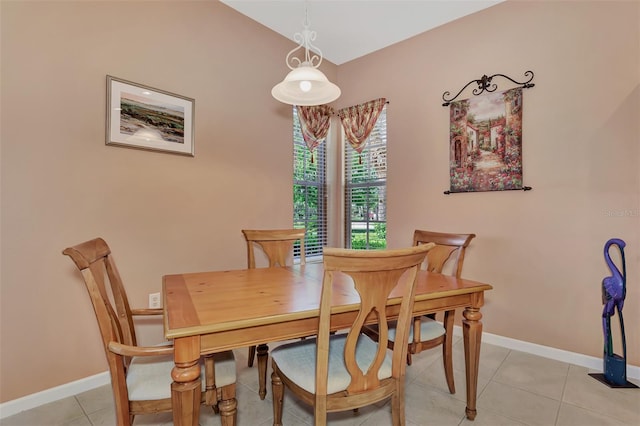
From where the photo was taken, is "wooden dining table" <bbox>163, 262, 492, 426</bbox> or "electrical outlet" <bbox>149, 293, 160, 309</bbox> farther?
"electrical outlet" <bbox>149, 293, 160, 309</bbox>

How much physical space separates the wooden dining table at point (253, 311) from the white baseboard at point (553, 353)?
1149 millimetres

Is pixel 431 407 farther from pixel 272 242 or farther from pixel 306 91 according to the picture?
pixel 306 91

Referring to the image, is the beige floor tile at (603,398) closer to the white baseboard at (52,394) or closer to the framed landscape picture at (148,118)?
Result: the white baseboard at (52,394)

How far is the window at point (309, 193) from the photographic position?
3295 millimetres

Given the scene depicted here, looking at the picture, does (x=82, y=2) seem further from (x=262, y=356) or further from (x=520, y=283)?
(x=520, y=283)

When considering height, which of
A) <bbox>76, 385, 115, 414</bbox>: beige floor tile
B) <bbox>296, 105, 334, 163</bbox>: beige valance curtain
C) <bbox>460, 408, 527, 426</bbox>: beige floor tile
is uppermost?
<bbox>296, 105, 334, 163</bbox>: beige valance curtain

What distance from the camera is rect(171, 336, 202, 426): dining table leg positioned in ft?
3.22

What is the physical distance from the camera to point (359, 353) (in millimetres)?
1393

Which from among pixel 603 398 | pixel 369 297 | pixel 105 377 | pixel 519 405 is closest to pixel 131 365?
pixel 105 377

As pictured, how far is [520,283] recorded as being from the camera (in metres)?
2.47

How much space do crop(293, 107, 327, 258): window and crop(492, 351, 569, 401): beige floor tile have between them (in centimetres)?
206

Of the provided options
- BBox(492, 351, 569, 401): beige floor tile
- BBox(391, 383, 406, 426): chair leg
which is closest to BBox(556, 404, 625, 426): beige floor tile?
BBox(492, 351, 569, 401): beige floor tile

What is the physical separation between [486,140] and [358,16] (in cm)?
155

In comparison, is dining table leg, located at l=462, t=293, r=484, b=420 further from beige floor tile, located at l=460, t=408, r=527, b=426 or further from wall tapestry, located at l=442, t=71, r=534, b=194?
wall tapestry, located at l=442, t=71, r=534, b=194
